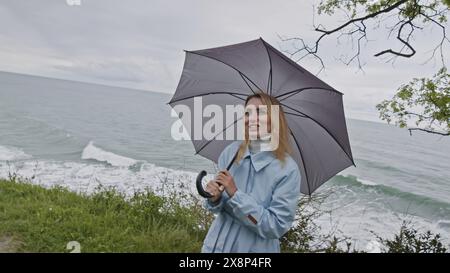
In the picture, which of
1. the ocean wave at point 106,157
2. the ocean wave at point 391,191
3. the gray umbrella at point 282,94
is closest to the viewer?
the gray umbrella at point 282,94

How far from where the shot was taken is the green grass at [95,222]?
3.72m

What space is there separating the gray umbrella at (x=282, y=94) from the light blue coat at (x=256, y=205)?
0.66 m

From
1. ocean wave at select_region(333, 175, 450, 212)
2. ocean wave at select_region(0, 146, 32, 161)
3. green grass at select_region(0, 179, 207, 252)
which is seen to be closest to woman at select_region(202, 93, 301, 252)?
green grass at select_region(0, 179, 207, 252)

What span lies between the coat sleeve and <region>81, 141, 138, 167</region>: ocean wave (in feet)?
59.4

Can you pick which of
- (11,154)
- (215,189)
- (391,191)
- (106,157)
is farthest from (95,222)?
(391,191)

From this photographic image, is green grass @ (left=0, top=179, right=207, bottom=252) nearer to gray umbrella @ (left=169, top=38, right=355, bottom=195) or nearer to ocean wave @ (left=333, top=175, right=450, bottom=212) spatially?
gray umbrella @ (left=169, top=38, right=355, bottom=195)

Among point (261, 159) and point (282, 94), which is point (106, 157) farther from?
point (261, 159)

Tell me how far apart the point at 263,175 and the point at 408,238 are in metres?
3.64

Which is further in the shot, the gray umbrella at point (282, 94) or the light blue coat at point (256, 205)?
the gray umbrella at point (282, 94)

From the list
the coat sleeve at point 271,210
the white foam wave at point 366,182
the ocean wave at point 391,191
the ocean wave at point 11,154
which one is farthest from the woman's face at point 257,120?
the white foam wave at point 366,182

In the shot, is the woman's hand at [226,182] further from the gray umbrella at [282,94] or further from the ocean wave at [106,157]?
the ocean wave at [106,157]

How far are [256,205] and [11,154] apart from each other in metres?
20.1

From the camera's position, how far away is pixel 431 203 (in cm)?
1770
